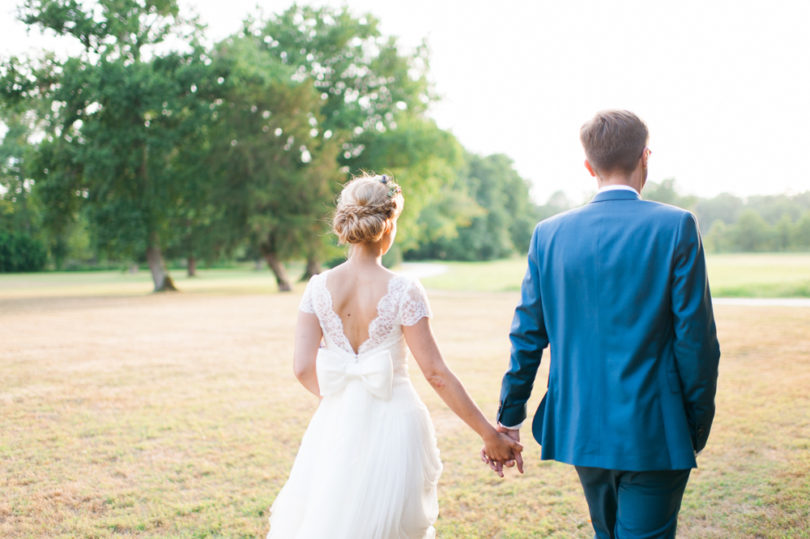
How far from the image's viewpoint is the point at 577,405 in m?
2.09

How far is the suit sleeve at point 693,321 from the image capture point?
1894 millimetres

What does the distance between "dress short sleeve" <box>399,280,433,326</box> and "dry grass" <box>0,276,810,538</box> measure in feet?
5.69

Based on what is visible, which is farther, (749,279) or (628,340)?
(749,279)

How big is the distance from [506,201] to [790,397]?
68.4 m

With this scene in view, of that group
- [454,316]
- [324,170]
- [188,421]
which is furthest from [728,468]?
[324,170]

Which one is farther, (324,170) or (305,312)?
(324,170)

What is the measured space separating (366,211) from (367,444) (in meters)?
0.95

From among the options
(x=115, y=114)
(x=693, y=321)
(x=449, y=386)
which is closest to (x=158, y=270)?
(x=115, y=114)

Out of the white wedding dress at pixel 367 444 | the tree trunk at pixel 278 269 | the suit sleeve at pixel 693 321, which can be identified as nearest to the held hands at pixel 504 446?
the white wedding dress at pixel 367 444

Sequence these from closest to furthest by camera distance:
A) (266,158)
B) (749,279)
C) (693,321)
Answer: (693,321)
(749,279)
(266,158)

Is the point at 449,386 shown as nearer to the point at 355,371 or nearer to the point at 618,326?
the point at 355,371

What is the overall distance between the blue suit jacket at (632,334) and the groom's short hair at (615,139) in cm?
11

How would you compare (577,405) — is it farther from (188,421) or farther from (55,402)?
(55,402)

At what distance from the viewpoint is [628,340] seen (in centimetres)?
197
